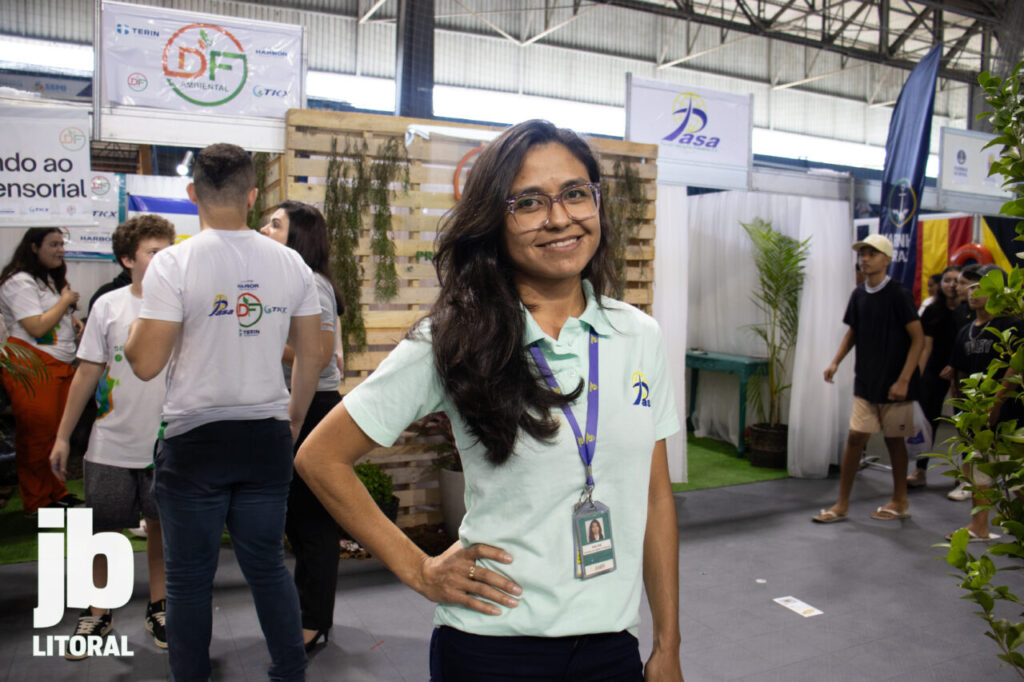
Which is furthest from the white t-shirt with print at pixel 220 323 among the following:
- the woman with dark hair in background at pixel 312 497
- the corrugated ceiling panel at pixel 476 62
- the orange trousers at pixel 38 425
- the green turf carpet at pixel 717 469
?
the corrugated ceiling panel at pixel 476 62

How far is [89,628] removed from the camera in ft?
10.5

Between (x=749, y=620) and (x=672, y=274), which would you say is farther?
(x=672, y=274)

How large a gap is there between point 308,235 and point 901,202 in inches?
203

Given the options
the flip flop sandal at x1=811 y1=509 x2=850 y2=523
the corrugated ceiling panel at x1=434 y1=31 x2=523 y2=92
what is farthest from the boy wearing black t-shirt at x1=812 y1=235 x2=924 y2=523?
the corrugated ceiling panel at x1=434 y1=31 x2=523 y2=92

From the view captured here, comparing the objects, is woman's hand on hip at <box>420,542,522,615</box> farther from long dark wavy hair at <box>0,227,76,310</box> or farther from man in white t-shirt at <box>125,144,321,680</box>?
long dark wavy hair at <box>0,227,76,310</box>

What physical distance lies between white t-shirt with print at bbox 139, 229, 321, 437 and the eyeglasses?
1.37m

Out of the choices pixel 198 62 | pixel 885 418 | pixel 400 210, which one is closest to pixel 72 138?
pixel 198 62

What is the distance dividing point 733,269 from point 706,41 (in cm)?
1005

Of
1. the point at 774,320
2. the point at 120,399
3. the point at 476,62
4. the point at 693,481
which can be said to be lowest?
the point at 693,481

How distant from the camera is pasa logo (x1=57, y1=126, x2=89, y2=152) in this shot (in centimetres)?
409

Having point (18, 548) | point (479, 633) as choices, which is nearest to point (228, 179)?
point (479, 633)

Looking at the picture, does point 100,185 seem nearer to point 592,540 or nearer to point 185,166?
point 185,166

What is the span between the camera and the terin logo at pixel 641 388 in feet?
4.37

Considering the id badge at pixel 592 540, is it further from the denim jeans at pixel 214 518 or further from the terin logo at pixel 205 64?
the terin logo at pixel 205 64
